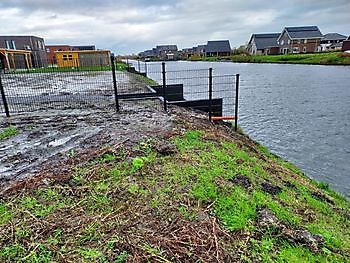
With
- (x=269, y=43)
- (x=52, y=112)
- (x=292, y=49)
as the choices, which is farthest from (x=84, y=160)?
(x=269, y=43)

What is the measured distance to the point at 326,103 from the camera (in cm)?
1273

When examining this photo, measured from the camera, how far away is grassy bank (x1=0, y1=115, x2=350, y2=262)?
2240 millimetres

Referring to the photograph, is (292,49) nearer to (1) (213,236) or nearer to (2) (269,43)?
(2) (269,43)

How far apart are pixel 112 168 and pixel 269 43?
72.9 metres

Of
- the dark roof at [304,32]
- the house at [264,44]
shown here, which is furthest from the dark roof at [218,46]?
the dark roof at [304,32]

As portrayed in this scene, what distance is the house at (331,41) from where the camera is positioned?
5869 centimetres

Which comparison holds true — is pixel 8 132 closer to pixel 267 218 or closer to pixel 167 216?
pixel 167 216

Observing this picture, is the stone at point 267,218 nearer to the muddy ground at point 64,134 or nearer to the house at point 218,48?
the muddy ground at point 64,134

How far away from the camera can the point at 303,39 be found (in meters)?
57.8

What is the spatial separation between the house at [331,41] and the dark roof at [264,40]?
10.8 meters

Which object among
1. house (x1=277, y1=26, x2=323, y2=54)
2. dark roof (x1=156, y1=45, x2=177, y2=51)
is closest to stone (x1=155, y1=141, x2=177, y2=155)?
house (x1=277, y1=26, x2=323, y2=54)

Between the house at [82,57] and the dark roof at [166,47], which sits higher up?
the dark roof at [166,47]

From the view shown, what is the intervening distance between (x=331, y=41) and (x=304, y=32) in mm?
8507

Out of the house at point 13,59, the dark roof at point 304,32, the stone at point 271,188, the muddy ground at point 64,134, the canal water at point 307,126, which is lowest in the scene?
the canal water at point 307,126
